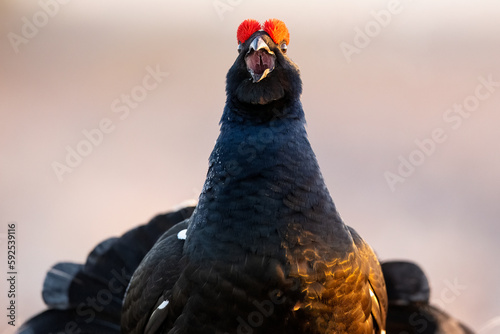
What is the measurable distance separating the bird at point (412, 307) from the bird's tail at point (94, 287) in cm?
123

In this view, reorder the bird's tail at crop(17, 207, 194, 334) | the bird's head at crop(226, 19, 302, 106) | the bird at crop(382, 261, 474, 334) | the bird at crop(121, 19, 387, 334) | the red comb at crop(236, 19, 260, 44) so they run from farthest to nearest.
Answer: the bird's tail at crop(17, 207, 194, 334) < the bird at crop(382, 261, 474, 334) < the red comb at crop(236, 19, 260, 44) < the bird's head at crop(226, 19, 302, 106) < the bird at crop(121, 19, 387, 334)

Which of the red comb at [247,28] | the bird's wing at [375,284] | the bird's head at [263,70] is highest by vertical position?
the red comb at [247,28]

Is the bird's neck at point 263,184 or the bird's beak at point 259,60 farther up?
the bird's beak at point 259,60

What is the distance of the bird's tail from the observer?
2.70 metres

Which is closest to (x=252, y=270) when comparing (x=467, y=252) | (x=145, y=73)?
(x=467, y=252)

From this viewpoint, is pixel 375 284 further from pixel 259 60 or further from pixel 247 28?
pixel 247 28

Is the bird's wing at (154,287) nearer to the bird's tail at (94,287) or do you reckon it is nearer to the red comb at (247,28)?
the bird's tail at (94,287)

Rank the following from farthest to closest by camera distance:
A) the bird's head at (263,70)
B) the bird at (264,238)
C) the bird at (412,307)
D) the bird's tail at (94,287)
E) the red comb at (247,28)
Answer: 1. the bird's tail at (94,287)
2. the bird at (412,307)
3. the red comb at (247,28)
4. the bird's head at (263,70)
5. the bird at (264,238)

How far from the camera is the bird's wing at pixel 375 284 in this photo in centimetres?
202

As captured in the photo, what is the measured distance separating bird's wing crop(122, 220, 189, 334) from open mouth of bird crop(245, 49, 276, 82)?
78 centimetres

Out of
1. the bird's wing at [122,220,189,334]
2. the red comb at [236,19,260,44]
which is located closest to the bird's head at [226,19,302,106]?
the red comb at [236,19,260,44]

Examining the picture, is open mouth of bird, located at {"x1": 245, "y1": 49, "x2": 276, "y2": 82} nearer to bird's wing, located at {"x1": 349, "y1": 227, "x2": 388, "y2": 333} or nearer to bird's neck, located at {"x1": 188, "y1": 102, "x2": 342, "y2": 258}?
bird's neck, located at {"x1": 188, "y1": 102, "x2": 342, "y2": 258}

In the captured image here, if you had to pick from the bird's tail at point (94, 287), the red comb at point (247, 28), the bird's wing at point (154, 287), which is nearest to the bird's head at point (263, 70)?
the red comb at point (247, 28)

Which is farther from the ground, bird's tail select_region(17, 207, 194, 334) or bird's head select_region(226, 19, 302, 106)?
bird's head select_region(226, 19, 302, 106)
